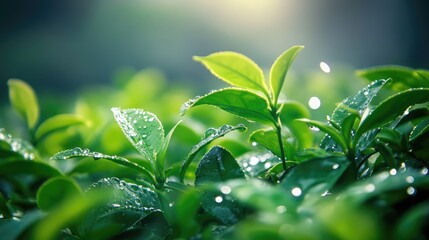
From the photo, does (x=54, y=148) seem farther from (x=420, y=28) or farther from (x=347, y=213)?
(x=420, y=28)

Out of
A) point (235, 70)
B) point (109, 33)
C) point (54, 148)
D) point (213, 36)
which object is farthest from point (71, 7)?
point (235, 70)

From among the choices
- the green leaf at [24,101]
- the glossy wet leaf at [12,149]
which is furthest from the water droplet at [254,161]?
the green leaf at [24,101]

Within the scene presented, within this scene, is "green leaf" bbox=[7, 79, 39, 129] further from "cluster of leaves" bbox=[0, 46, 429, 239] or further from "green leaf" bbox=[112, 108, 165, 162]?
"green leaf" bbox=[112, 108, 165, 162]

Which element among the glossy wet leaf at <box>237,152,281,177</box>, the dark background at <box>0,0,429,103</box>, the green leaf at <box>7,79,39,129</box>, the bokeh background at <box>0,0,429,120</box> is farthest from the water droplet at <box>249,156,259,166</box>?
the dark background at <box>0,0,429,103</box>

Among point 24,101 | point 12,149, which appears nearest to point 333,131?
point 12,149

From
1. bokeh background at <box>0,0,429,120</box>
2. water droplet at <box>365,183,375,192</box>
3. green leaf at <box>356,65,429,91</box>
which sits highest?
green leaf at <box>356,65,429,91</box>

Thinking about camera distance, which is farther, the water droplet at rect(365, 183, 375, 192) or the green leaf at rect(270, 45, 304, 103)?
the green leaf at rect(270, 45, 304, 103)

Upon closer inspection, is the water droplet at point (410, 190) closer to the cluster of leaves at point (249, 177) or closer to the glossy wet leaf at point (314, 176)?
the cluster of leaves at point (249, 177)

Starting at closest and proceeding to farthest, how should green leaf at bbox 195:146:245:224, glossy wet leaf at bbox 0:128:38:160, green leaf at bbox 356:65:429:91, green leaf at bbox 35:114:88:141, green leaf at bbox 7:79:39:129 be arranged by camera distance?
green leaf at bbox 195:146:245:224 → green leaf at bbox 356:65:429:91 → glossy wet leaf at bbox 0:128:38:160 → green leaf at bbox 35:114:88:141 → green leaf at bbox 7:79:39:129
